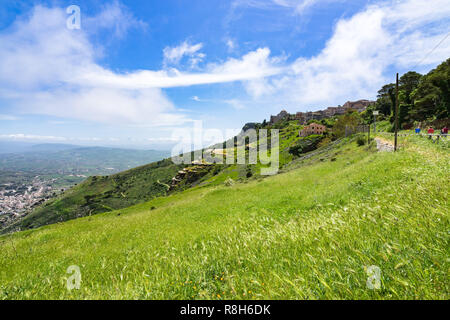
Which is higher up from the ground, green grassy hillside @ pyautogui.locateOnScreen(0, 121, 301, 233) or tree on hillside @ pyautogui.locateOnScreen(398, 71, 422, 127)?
tree on hillside @ pyautogui.locateOnScreen(398, 71, 422, 127)

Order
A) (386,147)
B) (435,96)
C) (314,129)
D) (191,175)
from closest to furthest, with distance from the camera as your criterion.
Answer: (386,147) → (435,96) → (314,129) → (191,175)

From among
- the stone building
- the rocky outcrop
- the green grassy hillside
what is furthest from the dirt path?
the rocky outcrop

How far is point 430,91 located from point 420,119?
293 inches

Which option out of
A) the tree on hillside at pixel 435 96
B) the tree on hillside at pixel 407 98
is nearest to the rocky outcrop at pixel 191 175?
the tree on hillside at pixel 407 98

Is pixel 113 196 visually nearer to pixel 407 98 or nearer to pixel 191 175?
pixel 191 175

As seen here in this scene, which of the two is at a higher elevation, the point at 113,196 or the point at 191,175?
the point at 191,175

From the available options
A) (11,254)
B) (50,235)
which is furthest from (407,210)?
(50,235)

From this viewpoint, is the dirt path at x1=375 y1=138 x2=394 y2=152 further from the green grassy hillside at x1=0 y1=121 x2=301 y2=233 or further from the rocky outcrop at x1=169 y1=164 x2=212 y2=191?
the rocky outcrop at x1=169 y1=164 x2=212 y2=191

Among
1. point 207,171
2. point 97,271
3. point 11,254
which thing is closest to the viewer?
point 97,271

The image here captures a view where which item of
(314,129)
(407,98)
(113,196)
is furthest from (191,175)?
(407,98)

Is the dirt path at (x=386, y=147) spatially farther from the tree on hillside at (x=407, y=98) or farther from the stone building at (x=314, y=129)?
the stone building at (x=314, y=129)

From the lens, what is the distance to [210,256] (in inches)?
190

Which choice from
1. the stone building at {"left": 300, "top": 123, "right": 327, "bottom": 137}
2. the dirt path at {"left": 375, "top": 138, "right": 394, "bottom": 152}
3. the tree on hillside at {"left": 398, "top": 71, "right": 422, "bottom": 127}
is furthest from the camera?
the stone building at {"left": 300, "top": 123, "right": 327, "bottom": 137}
